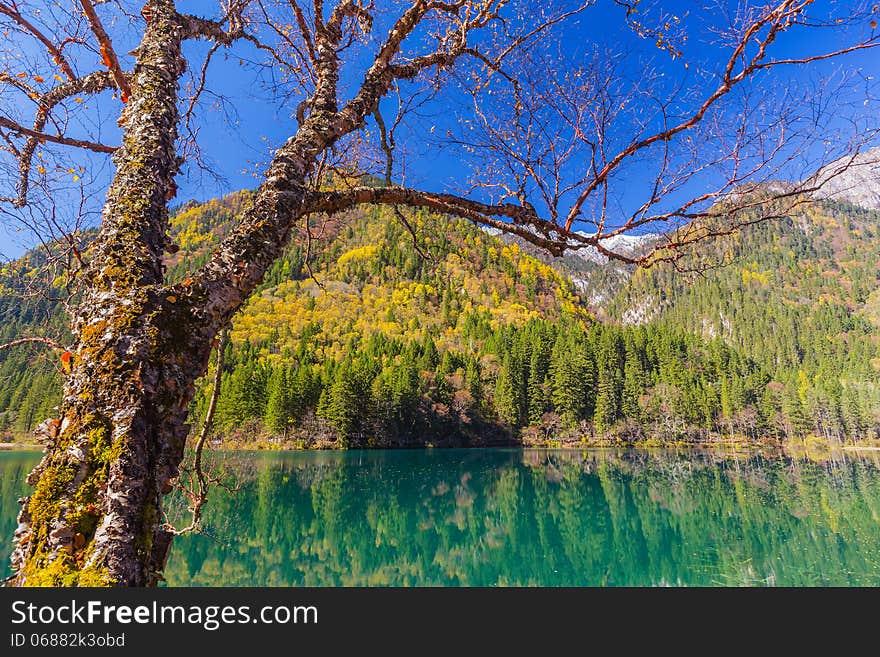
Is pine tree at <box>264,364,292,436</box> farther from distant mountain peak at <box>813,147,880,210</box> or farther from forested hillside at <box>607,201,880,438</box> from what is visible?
forested hillside at <box>607,201,880,438</box>

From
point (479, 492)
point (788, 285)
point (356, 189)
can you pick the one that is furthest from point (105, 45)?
point (788, 285)

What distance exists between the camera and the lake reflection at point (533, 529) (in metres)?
13.1

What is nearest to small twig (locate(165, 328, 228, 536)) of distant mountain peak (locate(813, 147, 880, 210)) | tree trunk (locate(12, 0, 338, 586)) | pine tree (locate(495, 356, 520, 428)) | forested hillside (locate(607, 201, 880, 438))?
tree trunk (locate(12, 0, 338, 586))

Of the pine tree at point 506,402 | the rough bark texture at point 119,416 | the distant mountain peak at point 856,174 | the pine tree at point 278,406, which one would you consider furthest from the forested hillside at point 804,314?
the rough bark texture at point 119,416

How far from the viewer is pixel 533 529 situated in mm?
18250

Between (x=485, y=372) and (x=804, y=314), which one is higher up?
(x=804, y=314)

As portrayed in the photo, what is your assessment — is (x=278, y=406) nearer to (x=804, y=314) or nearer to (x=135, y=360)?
(x=135, y=360)

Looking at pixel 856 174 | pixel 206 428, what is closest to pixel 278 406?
pixel 206 428

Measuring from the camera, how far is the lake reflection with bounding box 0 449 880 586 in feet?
43.0

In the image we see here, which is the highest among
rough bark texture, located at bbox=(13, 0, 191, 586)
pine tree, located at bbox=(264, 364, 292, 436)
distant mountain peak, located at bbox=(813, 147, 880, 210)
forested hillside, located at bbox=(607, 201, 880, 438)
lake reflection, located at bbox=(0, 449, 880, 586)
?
forested hillside, located at bbox=(607, 201, 880, 438)

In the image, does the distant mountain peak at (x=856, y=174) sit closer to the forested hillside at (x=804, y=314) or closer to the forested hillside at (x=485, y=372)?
the forested hillside at (x=485, y=372)

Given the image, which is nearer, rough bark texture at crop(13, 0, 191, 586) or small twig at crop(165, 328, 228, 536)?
rough bark texture at crop(13, 0, 191, 586)
